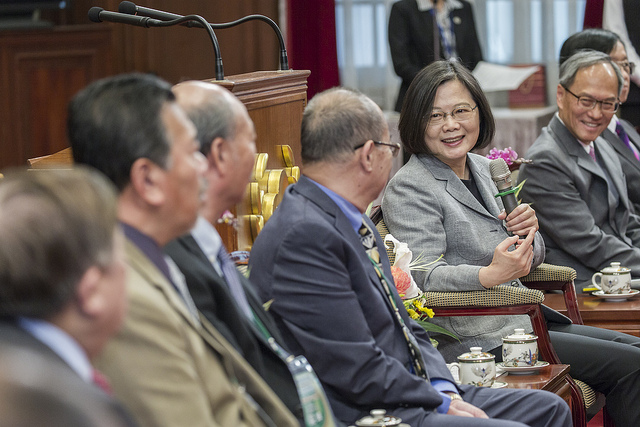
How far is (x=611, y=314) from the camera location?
3.18m

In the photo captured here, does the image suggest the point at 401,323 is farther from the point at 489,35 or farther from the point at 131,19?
the point at 489,35

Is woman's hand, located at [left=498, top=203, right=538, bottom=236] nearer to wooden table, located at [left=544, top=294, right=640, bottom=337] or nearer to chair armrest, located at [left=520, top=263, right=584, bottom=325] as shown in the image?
chair armrest, located at [left=520, top=263, right=584, bottom=325]

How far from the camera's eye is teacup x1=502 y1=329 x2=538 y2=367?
2.62 metres

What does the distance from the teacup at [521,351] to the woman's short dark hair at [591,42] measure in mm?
2453

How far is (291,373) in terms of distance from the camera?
1674 millimetres

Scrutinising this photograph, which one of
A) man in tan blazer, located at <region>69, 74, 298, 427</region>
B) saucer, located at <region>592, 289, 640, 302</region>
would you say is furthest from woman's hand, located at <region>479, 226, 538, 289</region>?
man in tan blazer, located at <region>69, 74, 298, 427</region>

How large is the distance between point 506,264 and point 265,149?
81 centimetres

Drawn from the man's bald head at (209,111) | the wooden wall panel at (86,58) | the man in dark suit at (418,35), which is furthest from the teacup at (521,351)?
the wooden wall panel at (86,58)

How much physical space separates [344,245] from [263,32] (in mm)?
4586

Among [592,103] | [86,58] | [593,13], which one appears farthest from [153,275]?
Answer: [593,13]

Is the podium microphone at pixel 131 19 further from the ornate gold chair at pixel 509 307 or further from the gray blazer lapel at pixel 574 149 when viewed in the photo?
the gray blazer lapel at pixel 574 149

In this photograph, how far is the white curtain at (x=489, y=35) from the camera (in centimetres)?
660

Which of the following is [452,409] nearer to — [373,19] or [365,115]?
[365,115]

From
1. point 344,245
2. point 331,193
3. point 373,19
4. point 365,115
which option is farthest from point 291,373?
point 373,19
